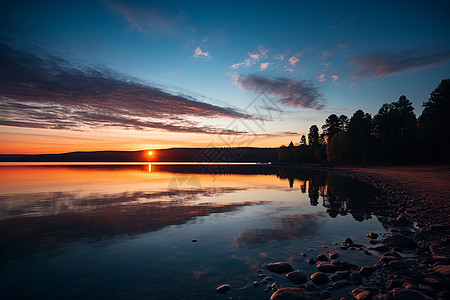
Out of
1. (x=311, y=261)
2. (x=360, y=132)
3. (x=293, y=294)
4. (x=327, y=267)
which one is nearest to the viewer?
(x=293, y=294)

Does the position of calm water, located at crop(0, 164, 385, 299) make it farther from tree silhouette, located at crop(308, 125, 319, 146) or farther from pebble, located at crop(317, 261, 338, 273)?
tree silhouette, located at crop(308, 125, 319, 146)

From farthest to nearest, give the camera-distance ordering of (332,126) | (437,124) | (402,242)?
(332,126) → (437,124) → (402,242)

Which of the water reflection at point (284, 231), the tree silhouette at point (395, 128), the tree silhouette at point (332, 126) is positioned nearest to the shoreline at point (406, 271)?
the water reflection at point (284, 231)

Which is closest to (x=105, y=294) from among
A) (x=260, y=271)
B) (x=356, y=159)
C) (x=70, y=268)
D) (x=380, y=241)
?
(x=70, y=268)

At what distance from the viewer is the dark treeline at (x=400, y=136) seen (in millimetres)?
52531

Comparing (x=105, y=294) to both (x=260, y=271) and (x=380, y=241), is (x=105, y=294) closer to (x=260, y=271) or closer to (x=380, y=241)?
(x=260, y=271)

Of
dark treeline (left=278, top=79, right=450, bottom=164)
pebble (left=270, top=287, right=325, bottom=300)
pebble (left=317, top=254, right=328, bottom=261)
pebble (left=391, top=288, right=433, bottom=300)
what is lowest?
pebble (left=317, top=254, right=328, bottom=261)

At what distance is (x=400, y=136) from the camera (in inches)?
2729

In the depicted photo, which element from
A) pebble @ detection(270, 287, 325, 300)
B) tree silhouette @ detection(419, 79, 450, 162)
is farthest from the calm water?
tree silhouette @ detection(419, 79, 450, 162)

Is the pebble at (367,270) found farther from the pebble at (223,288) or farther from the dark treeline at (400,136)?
the dark treeline at (400,136)

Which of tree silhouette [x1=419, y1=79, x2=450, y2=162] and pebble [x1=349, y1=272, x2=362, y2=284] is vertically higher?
tree silhouette [x1=419, y1=79, x2=450, y2=162]

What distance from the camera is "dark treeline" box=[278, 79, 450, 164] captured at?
172ft

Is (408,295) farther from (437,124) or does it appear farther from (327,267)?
(437,124)

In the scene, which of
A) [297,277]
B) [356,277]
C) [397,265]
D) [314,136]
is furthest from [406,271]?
[314,136]
